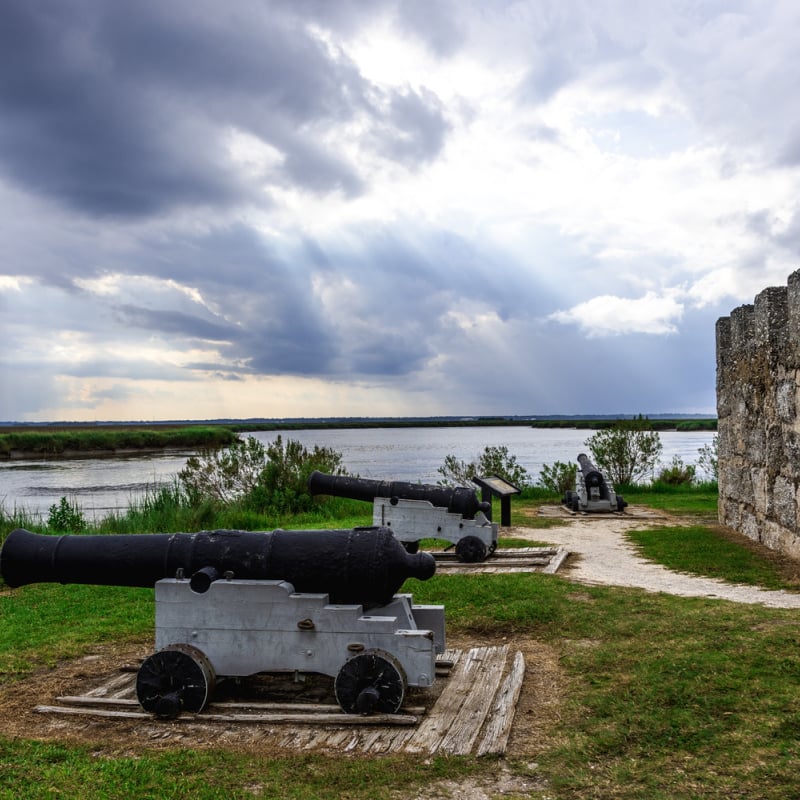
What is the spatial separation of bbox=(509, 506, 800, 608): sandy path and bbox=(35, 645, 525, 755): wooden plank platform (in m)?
3.01

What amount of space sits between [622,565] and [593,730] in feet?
16.6

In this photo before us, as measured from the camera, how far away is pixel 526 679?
4.68 meters

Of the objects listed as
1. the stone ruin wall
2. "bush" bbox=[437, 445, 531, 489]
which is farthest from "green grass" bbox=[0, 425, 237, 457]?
the stone ruin wall

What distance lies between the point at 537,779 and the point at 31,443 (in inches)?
1923

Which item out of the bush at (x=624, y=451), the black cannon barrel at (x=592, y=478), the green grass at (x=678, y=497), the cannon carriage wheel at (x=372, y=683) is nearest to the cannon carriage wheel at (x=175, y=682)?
the cannon carriage wheel at (x=372, y=683)

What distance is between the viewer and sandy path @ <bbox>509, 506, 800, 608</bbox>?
692 centimetres

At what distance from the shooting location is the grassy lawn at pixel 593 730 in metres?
3.23

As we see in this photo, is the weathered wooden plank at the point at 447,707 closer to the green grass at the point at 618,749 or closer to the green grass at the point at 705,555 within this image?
the green grass at the point at 618,749

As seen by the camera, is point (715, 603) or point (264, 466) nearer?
point (715, 603)

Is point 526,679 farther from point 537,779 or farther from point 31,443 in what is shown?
point 31,443

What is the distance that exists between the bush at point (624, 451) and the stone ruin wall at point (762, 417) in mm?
6790

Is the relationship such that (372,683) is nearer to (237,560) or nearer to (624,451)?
(237,560)

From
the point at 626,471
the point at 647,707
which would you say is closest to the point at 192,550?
the point at 647,707

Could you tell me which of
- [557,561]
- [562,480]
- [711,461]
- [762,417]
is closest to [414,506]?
[557,561]
